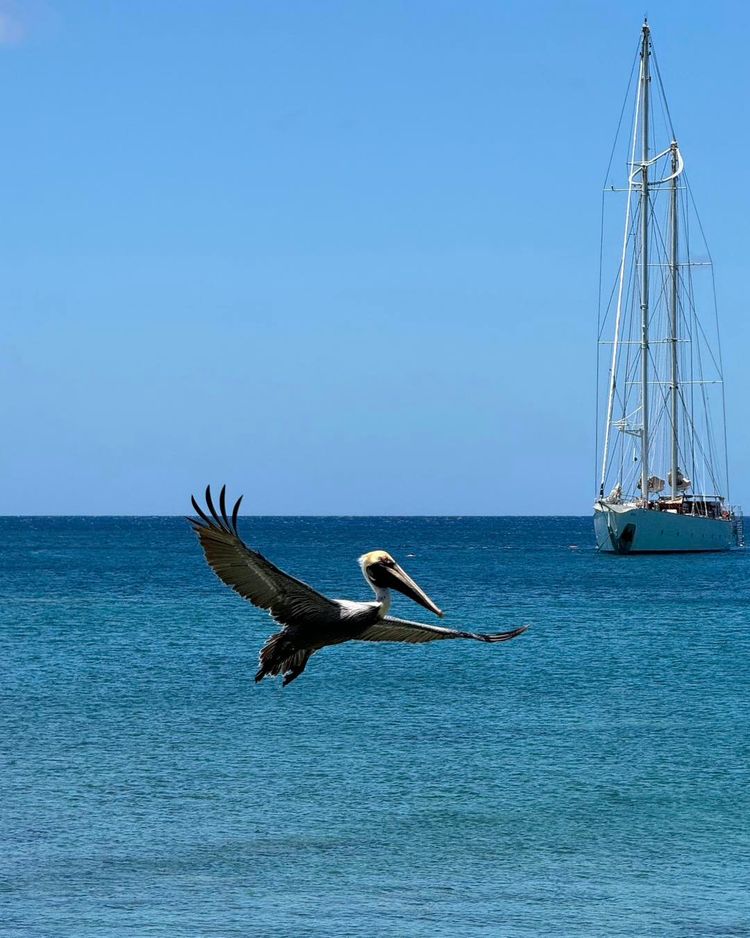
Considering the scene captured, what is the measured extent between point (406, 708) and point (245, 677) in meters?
12.7

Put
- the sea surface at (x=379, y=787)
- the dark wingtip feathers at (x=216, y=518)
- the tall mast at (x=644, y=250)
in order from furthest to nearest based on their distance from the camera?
the tall mast at (x=644, y=250) → the sea surface at (x=379, y=787) → the dark wingtip feathers at (x=216, y=518)

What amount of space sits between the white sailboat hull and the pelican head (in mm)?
105805

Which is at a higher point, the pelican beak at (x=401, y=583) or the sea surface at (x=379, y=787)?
the pelican beak at (x=401, y=583)

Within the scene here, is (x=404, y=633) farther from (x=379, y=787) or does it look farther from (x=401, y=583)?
(x=379, y=787)

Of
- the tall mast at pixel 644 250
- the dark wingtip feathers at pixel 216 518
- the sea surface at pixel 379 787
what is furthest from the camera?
the tall mast at pixel 644 250

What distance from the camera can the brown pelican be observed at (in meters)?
8.09

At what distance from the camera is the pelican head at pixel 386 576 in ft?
26.5

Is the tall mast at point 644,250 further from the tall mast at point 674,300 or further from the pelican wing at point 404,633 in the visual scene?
the pelican wing at point 404,633

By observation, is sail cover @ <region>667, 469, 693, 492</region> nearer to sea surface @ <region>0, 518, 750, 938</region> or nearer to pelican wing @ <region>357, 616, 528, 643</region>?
sea surface @ <region>0, 518, 750, 938</region>

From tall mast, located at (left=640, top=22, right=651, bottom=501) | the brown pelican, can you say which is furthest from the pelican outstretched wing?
tall mast, located at (left=640, top=22, right=651, bottom=501)

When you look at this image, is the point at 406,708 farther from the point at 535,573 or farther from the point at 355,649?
the point at 535,573

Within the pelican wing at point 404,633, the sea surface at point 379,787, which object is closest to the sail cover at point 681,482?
the sea surface at point 379,787

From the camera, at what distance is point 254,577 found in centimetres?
832

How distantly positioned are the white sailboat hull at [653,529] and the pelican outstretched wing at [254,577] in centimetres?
10581
